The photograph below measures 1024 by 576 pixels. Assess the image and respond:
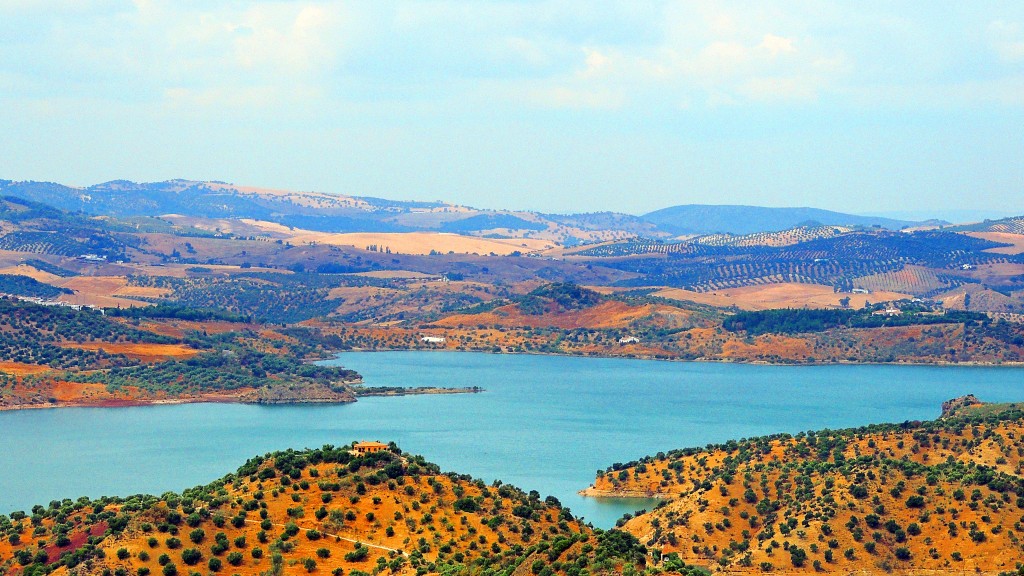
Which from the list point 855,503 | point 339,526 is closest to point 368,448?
point 339,526

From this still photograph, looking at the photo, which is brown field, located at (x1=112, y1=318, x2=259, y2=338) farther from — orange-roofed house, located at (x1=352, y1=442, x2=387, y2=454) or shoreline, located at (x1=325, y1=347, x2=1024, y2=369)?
orange-roofed house, located at (x1=352, y1=442, x2=387, y2=454)

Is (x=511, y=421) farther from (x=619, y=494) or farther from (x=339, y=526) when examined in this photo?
(x=339, y=526)

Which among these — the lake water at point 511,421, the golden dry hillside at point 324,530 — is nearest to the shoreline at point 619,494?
the lake water at point 511,421

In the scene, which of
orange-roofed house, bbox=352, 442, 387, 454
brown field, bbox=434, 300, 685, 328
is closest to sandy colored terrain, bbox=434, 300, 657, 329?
brown field, bbox=434, 300, 685, 328

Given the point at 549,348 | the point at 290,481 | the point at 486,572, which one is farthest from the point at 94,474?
the point at 549,348

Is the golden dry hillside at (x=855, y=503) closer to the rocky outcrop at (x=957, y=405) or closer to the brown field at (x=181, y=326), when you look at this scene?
the rocky outcrop at (x=957, y=405)

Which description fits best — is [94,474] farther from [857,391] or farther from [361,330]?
[361,330]
